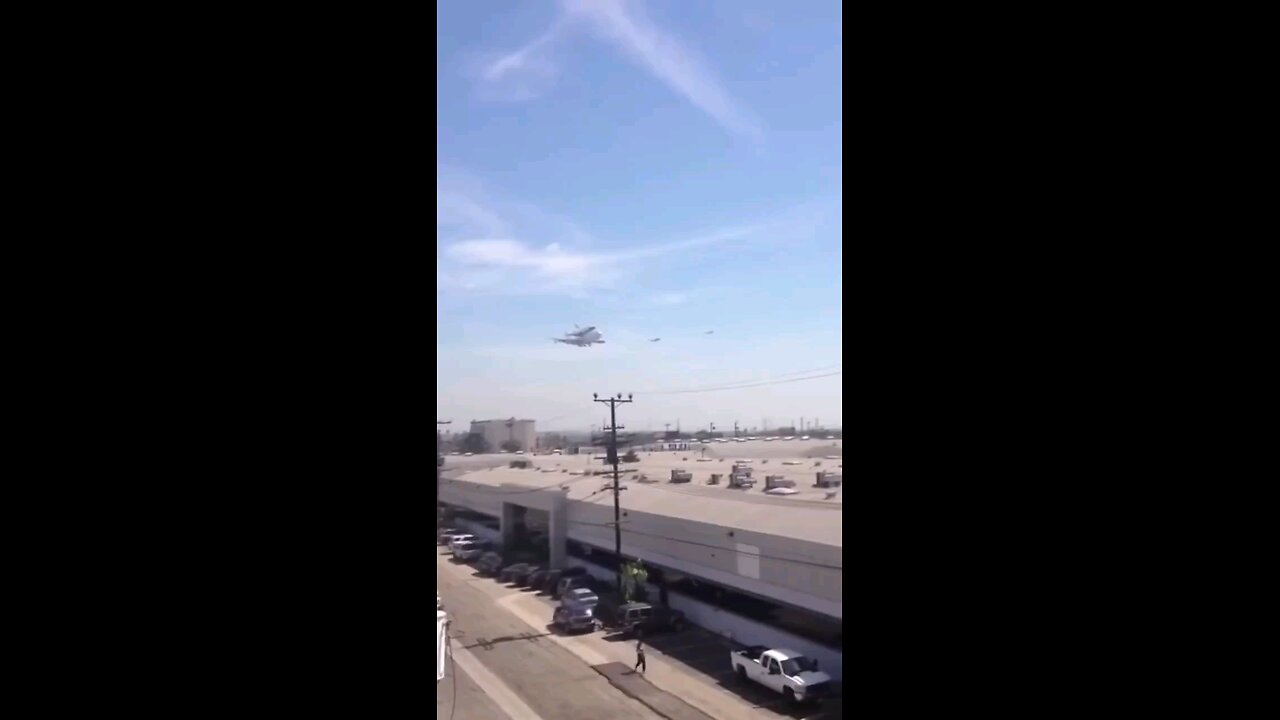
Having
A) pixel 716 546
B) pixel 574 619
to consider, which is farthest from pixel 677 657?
pixel 716 546

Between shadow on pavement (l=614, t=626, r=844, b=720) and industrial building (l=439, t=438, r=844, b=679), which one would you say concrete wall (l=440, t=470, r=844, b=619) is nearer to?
industrial building (l=439, t=438, r=844, b=679)

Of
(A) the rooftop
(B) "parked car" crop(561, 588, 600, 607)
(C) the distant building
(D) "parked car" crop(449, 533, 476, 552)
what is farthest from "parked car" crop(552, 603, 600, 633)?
(C) the distant building

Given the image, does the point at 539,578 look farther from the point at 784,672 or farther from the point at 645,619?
the point at 784,672

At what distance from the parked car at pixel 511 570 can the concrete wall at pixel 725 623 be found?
0.64 feet

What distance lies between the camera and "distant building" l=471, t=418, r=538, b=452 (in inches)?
94.7

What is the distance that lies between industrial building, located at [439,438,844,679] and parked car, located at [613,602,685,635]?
6 cm

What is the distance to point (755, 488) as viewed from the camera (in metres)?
3.07

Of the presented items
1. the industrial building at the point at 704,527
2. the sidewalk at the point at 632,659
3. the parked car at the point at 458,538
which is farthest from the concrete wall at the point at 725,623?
the parked car at the point at 458,538

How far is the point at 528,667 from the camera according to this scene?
2.60m
